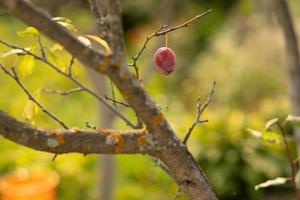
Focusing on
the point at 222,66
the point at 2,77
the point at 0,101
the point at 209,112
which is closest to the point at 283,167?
the point at 209,112

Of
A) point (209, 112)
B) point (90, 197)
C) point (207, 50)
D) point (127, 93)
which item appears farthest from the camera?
point (207, 50)

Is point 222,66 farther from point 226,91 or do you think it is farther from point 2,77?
point 2,77

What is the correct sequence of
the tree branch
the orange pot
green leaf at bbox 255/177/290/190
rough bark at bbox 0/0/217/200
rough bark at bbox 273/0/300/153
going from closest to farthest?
rough bark at bbox 0/0/217/200 → the tree branch → green leaf at bbox 255/177/290/190 → rough bark at bbox 273/0/300/153 → the orange pot

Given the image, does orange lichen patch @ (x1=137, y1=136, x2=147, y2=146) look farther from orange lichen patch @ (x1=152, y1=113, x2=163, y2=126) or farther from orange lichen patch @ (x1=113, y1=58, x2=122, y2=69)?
orange lichen patch @ (x1=113, y1=58, x2=122, y2=69)

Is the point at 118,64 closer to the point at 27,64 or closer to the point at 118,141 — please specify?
the point at 118,141

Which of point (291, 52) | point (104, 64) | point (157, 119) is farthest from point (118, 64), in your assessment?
point (291, 52)

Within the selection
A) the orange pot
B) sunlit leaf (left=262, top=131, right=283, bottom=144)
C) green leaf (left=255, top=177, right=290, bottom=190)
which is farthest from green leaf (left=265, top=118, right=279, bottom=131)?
the orange pot

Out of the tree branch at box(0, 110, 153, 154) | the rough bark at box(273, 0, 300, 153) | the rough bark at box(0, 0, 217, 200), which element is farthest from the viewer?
the rough bark at box(273, 0, 300, 153)
